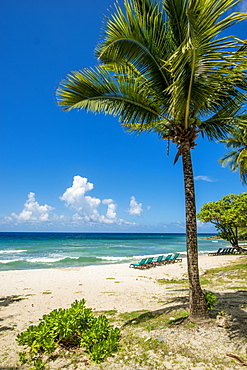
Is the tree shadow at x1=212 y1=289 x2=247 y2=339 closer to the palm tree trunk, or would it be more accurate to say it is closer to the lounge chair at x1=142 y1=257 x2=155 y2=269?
the palm tree trunk

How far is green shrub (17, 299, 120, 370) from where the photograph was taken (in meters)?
3.78

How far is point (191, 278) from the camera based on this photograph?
189 inches

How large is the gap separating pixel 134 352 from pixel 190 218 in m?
2.50

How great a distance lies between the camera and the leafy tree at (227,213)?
81.1 feet

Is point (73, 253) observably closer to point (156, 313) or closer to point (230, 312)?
point (156, 313)

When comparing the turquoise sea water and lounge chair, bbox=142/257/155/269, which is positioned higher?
lounge chair, bbox=142/257/155/269

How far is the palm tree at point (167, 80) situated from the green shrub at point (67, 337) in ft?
6.29

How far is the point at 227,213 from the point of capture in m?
25.2

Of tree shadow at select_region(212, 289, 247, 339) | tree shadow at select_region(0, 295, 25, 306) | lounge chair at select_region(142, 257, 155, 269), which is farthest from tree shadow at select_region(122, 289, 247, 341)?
lounge chair at select_region(142, 257, 155, 269)

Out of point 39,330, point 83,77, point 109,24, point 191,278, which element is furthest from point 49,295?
point 109,24

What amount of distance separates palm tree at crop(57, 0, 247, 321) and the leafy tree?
21399 mm

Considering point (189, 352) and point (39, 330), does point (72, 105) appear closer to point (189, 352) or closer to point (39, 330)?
point (39, 330)

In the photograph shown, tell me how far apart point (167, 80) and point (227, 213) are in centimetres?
2287

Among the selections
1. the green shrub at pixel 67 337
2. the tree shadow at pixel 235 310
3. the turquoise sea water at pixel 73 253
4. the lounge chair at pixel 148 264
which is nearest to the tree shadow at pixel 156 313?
the tree shadow at pixel 235 310
